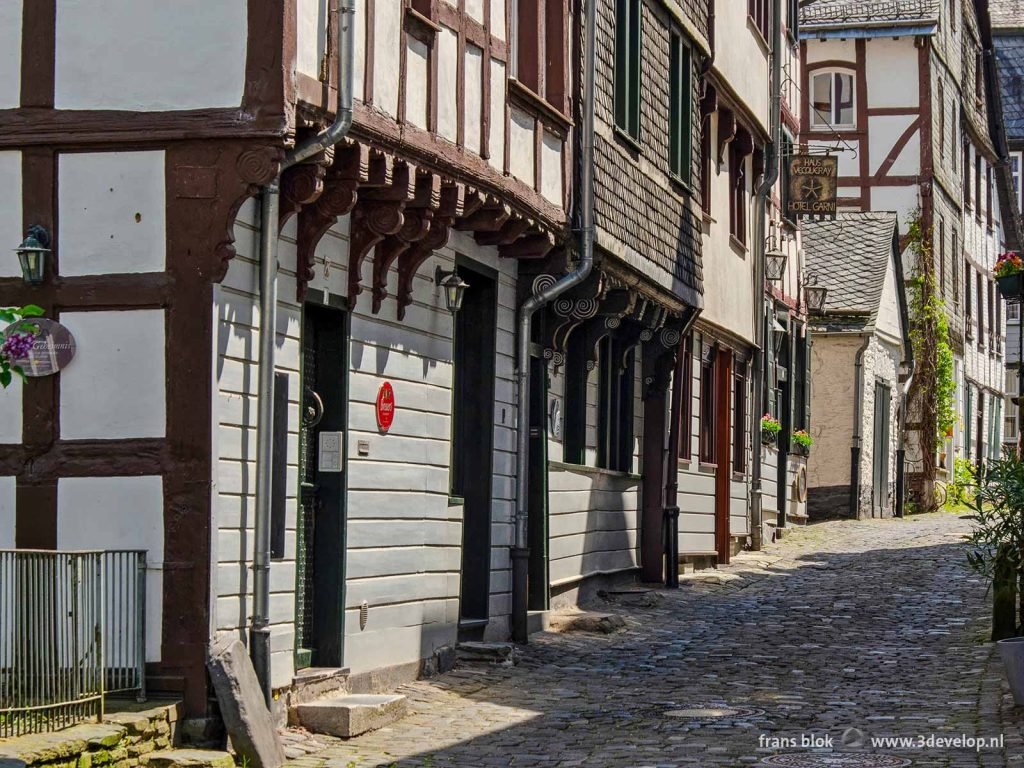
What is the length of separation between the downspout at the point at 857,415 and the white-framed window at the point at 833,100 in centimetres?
709

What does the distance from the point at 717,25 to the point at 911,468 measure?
18.0 metres

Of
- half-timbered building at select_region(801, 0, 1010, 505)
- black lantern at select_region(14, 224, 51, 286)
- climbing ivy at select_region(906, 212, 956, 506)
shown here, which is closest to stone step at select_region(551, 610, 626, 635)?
black lantern at select_region(14, 224, 51, 286)

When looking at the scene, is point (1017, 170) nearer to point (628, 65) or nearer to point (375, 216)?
point (628, 65)

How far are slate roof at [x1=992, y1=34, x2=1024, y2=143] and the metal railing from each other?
Result: 50.3 meters

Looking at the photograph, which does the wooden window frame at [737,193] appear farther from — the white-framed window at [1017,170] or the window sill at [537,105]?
the white-framed window at [1017,170]

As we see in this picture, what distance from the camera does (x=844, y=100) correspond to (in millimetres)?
37375

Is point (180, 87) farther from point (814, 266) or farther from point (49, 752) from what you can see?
point (814, 266)

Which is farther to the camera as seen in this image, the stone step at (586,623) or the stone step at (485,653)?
the stone step at (586,623)

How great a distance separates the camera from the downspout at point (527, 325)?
14.3 meters

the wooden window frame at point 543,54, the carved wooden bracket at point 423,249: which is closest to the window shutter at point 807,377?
the wooden window frame at point 543,54

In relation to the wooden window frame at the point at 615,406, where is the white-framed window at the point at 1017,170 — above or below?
above

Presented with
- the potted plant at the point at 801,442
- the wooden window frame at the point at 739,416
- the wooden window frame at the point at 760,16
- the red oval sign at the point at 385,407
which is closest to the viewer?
the red oval sign at the point at 385,407

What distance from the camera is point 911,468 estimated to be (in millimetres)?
37219

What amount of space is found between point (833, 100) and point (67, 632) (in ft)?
101
